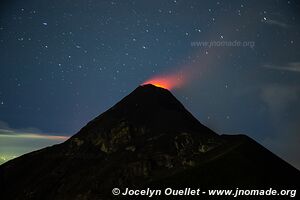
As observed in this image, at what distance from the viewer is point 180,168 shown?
16675 cm

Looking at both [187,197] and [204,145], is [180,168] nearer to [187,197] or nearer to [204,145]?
[204,145]

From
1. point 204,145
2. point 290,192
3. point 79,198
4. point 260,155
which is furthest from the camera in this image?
point 204,145

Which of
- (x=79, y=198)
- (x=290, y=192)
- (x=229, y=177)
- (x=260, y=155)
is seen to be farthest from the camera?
(x=79, y=198)

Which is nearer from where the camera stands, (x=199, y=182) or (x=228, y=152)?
(x=199, y=182)

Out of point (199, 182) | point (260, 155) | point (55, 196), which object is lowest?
point (55, 196)

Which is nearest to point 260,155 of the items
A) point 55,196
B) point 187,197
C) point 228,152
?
point 228,152

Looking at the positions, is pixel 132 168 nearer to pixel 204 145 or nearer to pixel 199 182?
pixel 204 145

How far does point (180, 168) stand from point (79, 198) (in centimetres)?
5867

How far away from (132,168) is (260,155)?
74376 mm

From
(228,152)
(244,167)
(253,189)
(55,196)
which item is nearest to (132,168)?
(55,196)

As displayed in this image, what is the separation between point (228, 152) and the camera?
15850cm

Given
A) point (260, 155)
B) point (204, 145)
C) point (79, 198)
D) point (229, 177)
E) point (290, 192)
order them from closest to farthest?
point (290, 192) → point (229, 177) → point (260, 155) → point (79, 198) → point (204, 145)

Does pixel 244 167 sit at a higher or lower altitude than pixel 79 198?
higher

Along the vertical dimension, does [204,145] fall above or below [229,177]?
above
